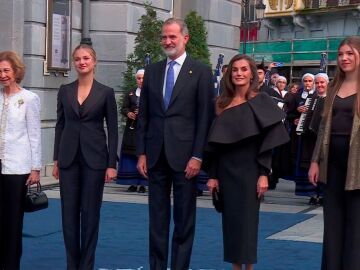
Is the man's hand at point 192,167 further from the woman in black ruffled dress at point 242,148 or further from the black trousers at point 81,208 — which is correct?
the black trousers at point 81,208

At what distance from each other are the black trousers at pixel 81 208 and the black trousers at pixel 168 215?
48 cm

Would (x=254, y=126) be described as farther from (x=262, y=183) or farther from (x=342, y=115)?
(x=342, y=115)

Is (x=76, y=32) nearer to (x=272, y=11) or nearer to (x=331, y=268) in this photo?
(x=331, y=268)

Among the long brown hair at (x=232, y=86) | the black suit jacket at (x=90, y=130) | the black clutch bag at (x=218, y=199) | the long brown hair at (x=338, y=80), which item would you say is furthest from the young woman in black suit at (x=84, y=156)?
the long brown hair at (x=338, y=80)

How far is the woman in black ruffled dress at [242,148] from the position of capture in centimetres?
615

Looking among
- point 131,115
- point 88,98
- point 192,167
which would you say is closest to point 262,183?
point 192,167

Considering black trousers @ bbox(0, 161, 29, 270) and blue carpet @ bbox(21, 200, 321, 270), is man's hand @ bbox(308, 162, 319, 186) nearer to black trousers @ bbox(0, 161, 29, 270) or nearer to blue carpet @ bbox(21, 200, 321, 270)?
blue carpet @ bbox(21, 200, 321, 270)

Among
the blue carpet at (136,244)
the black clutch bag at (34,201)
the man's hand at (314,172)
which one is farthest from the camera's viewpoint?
the blue carpet at (136,244)

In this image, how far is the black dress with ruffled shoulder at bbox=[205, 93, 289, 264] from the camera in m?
6.14

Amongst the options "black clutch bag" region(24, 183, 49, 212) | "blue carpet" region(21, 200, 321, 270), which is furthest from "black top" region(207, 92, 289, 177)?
"blue carpet" region(21, 200, 321, 270)

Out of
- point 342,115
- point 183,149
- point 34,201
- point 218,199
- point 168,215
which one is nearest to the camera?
point 342,115

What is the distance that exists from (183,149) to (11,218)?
5.19 feet

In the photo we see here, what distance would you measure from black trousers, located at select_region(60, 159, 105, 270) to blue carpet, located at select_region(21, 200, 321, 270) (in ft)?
2.37

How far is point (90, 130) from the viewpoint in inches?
265
